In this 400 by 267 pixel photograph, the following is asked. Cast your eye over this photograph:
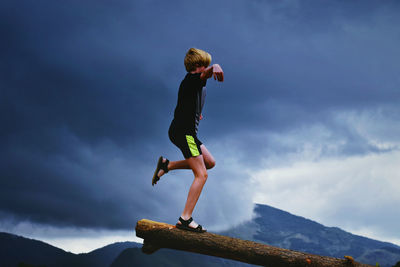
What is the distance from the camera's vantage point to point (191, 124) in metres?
7.59

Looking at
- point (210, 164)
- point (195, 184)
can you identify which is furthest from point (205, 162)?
point (195, 184)

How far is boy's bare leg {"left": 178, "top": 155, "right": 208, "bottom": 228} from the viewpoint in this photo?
7.45 meters

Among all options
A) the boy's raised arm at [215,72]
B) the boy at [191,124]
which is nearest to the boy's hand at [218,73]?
the boy's raised arm at [215,72]

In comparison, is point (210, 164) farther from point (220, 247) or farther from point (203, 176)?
point (220, 247)

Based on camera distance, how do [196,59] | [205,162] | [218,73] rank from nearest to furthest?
[218,73] → [196,59] → [205,162]

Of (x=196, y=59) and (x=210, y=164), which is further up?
(x=196, y=59)

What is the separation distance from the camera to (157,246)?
25.6 ft

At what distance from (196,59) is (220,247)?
395 cm

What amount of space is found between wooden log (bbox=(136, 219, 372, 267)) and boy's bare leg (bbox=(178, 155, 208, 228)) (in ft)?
1.20

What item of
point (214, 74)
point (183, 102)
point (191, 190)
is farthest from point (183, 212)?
point (214, 74)

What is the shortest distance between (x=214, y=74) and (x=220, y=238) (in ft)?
11.4

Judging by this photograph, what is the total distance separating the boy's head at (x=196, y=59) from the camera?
7.44 metres

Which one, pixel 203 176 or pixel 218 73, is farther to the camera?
pixel 203 176

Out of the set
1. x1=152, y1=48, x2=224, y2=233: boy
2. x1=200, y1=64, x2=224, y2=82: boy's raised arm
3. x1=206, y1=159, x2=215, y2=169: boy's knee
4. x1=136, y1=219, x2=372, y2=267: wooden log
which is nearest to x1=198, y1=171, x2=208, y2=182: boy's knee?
x1=152, y1=48, x2=224, y2=233: boy
